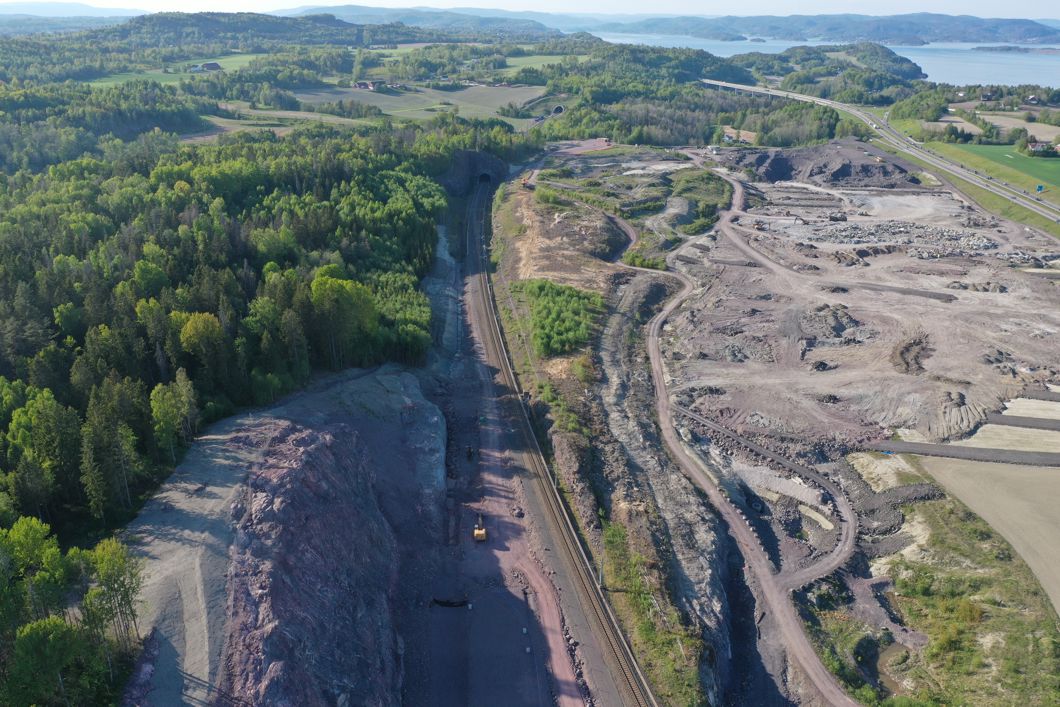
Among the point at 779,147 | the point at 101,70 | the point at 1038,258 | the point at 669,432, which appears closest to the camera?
the point at 669,432

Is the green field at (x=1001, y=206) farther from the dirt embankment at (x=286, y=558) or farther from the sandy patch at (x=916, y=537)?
the dirt embankment at (x=286, y=558)

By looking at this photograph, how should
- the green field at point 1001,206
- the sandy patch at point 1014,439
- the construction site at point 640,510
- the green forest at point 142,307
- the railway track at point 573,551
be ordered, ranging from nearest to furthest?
the green forest at point 142,307
the construction site at point 640,510
the railway track at point 573,551
the sandy patch at point 1014,439
the green field at point 1001,206

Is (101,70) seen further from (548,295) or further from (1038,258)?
(1038,258)

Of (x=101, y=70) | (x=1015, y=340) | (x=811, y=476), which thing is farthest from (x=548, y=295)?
(x=101, y=70)

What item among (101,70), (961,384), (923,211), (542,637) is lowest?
(542,637)

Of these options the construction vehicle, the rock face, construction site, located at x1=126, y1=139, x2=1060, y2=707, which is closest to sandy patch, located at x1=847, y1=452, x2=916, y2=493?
construction site, located at x1=126, y1=139, x2=1060, y2=707

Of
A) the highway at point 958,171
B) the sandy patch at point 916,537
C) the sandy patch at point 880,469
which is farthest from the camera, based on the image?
the highway at point 958,171

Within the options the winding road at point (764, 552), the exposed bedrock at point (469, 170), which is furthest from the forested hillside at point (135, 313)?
the winding road at point (764, 552)

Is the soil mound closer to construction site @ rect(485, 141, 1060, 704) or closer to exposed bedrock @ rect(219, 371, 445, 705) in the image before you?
construction site @ rect(485, 141, 1060, 704)
